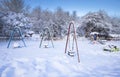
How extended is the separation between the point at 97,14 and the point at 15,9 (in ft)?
44.3

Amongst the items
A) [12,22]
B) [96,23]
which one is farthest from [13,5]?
[96,23]

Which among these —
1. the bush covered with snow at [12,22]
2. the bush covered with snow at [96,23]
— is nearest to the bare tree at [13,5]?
the bush covered with snow at [12,22]

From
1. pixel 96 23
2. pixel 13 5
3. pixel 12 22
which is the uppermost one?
pixel 13 5

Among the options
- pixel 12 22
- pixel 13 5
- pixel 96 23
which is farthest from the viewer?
pixel 13 5

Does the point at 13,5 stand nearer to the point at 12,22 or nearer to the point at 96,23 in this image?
the point at 12,22

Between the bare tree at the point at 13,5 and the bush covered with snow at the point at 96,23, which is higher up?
the bare tree at the point at 13,5

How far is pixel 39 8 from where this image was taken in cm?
4809

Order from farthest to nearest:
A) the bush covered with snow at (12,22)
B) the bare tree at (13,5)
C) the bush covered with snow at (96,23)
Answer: the bare tree at (13,5) < the bush covered with snow at (96,23) < the bush covered with snow at (12,22)

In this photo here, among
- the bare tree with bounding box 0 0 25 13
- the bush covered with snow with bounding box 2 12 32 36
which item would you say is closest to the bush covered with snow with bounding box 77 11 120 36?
the bush covered with snow with bounding box 2 12 32 36

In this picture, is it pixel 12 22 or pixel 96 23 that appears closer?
pixel 12 22

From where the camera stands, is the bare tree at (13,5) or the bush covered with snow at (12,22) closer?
the bush covered with snow at (12,22)

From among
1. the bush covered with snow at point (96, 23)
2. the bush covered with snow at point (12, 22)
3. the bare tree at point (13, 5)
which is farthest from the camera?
the bare tree at point (13, 5)

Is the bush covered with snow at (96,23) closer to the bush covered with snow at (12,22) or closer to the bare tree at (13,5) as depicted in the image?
the bush covered with snow at (12,22)

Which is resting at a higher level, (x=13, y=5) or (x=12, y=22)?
(x=13, y=5)
